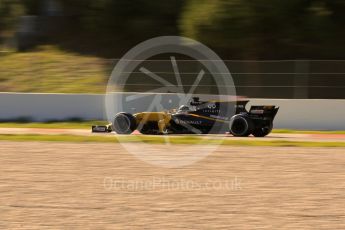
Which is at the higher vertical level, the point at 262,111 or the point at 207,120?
the point at 262,111

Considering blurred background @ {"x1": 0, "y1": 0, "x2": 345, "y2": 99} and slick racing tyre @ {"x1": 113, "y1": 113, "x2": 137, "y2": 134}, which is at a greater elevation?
blurred background @ {"x1": 0, "y1": 0, "x2": 345, "y2": 99}

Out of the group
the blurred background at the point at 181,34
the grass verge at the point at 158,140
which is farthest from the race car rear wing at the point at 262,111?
the blurred background at the point at 181,34

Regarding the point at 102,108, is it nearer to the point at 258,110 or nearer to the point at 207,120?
the point at 207,120

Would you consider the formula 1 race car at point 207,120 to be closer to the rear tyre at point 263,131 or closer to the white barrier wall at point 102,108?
the rear tyre at point 263,131

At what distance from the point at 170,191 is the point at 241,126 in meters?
7.03

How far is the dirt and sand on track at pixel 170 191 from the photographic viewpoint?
6078mm

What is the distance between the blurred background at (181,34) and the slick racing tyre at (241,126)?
157 inches

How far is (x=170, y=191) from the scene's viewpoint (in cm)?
751

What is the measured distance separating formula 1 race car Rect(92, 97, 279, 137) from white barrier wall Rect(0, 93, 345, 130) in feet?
8.23

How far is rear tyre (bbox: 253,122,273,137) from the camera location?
14.6 metres

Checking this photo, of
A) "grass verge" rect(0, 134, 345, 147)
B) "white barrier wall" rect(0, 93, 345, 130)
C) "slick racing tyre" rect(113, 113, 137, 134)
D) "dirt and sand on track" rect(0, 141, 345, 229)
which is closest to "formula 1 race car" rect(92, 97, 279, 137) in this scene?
"slick racing tyre" rect(113, 113, 137, 134)

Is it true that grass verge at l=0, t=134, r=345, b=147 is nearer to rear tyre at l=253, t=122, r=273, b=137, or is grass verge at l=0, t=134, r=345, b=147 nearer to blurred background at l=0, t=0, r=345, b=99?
rear tyre at l=253, t=122, r=273, b=137

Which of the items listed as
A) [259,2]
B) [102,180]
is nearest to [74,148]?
[102,180]

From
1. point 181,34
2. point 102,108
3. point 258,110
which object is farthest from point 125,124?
point 181,34
